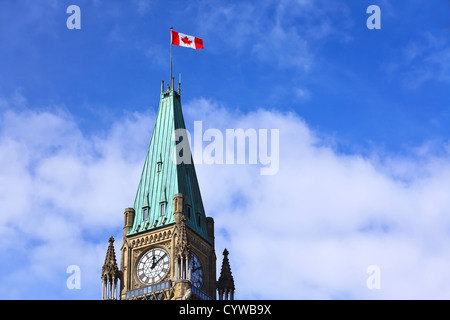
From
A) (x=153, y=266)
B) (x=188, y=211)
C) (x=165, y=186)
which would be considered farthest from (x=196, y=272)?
(x=165, y=186)

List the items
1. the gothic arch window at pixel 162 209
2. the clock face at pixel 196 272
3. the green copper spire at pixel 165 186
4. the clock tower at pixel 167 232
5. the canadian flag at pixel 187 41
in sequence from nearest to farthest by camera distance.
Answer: the clock tower at pixel 167 232
the clock face at pixel 196 272
the gothic arch window at pixel 162 209
the green copper spire at pixel 165 186
the canadian flag at pixel 187 41

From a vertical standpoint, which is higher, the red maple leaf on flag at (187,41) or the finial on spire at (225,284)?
the red maple leaf on flag at (187,41)

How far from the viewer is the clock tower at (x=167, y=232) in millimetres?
115500

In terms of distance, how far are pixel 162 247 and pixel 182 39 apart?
23.9 m

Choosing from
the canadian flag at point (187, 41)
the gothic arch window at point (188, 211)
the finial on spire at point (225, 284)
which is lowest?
the finial on spire at point (225, 284)

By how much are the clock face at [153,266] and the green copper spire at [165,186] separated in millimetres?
3099

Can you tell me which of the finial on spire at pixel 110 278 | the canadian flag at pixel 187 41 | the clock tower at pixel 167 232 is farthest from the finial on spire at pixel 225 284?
the canadian flag at pixel 187 41

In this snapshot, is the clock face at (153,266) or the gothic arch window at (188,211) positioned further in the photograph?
the gothic arch window at (188,211)

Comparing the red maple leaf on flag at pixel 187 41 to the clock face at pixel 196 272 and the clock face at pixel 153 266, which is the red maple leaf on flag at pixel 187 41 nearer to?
the clock face at pixel 153 266

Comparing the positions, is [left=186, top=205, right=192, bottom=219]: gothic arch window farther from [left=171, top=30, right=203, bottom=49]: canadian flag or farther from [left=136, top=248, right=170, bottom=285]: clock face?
[left=171, top=30, right=203, bottom=49]: canadian flag

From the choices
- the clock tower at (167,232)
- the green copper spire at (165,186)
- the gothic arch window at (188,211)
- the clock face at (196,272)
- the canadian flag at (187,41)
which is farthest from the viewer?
the canadian flag at (187,41)
